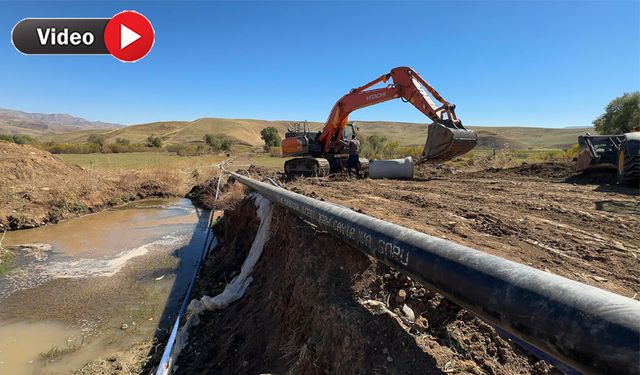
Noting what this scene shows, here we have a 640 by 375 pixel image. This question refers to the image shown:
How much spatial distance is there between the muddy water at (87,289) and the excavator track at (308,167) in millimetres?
4431

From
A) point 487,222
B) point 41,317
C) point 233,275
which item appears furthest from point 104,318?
point 487,222

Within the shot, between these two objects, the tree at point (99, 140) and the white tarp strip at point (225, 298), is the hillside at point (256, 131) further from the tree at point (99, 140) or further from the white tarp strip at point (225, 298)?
the white tarp strip at point (225, 298)

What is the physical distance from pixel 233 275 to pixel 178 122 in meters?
150

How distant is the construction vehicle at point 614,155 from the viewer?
8984 mm

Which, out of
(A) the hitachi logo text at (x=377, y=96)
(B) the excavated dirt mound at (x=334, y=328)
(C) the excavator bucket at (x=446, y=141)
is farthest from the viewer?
(A) the hitachi logo text at (x=377, y=96)

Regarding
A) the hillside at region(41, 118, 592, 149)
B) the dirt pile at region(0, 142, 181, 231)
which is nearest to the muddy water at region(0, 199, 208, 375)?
the dirt pile at region(0, 142, 181, 231)

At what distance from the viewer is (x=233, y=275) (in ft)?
22.2

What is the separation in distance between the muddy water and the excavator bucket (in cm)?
813

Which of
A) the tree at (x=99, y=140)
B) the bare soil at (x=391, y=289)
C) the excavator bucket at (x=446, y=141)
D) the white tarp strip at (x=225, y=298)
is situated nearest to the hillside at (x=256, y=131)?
the tree at (x=99, y=140)

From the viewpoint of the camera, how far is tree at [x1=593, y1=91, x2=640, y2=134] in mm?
34191

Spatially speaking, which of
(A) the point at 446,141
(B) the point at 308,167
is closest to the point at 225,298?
(A) the point at 446,141

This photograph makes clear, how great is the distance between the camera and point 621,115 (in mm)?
35375

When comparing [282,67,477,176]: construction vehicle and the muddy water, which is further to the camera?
[282,67,477,176]: construction vehicle

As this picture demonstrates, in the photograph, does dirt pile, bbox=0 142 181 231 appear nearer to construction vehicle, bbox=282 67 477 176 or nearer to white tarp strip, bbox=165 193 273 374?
construction vehicle, bbox=282 67 477 176
